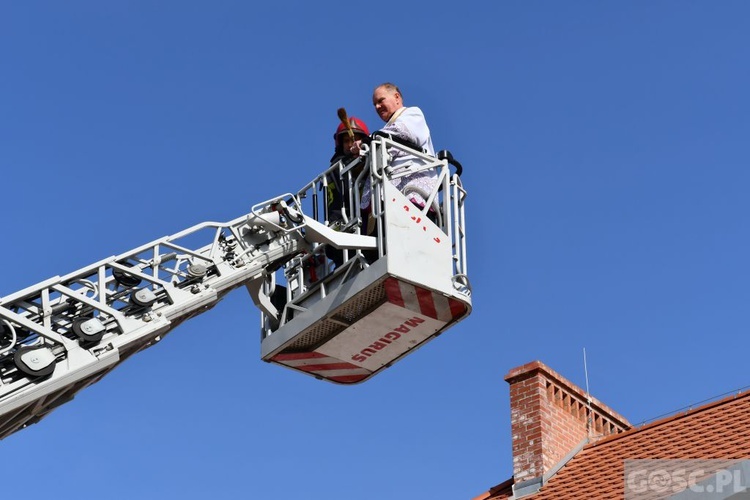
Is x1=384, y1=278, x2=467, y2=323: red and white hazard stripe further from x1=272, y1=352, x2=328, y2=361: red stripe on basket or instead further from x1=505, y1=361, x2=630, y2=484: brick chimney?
Result: x1=505, y1=361, x2=630, y2=484: brick chimney

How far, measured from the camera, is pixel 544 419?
17062 millimetres

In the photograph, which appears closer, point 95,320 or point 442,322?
point 95,320

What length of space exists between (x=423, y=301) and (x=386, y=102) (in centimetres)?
211

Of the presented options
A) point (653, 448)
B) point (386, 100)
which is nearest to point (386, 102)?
point (386, 100)

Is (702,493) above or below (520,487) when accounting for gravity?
below

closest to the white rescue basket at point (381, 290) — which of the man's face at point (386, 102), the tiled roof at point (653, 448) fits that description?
the man's face at point (386, 102)

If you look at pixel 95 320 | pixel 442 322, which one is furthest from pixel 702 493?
pixel 95 320

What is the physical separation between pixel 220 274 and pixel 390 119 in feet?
6.72

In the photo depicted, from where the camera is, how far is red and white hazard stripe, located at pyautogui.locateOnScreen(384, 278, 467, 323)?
38.2 feet

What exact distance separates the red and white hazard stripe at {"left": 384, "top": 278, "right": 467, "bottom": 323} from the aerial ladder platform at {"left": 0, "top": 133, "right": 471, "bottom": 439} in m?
0.01

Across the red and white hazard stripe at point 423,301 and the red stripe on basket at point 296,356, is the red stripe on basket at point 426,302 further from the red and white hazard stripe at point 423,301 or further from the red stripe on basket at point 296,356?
the red stripe on basket at point 296,356

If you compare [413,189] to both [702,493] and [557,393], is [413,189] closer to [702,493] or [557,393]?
[702,493]

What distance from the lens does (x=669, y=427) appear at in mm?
16266

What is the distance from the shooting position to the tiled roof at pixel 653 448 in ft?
49.5
